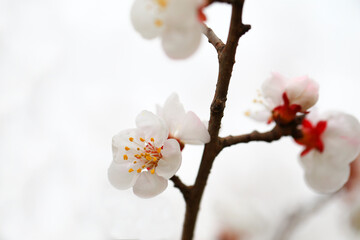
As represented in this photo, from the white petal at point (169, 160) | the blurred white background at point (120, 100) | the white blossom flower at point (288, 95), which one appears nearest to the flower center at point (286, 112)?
the white blossom flower at point (288, 95)

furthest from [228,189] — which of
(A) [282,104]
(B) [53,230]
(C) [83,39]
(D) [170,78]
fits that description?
(A) [282,104]

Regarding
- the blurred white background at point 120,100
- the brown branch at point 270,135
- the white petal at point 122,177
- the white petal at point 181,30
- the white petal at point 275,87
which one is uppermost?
the white petal at point 181,30

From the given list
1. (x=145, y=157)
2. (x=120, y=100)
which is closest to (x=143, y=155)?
(x=145, y=157)

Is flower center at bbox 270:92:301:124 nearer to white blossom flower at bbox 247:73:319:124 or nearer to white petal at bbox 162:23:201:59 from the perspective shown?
white blossom flower at bbox 247:73:319:124

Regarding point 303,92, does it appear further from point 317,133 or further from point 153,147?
point 153,147

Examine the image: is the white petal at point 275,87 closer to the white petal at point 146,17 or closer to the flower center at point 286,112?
the flower center at point 286,112

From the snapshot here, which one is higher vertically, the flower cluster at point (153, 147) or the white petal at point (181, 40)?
the white petal at point (181, 40)

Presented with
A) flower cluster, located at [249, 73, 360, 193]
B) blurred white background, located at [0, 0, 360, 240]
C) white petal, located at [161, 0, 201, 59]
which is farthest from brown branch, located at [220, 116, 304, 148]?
blurred white background, located at [0, 0, 360, 240]

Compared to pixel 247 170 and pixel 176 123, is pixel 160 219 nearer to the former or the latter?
pixel 176 123
